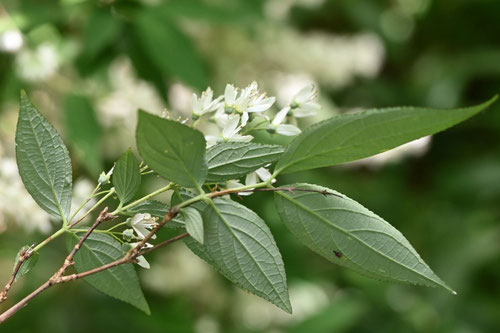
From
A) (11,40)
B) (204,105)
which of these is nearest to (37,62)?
(11,40)

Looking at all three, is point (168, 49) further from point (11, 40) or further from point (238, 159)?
point (238, 159)

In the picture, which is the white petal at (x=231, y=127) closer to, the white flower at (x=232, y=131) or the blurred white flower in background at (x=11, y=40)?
the white flower at (x=232, y=131)

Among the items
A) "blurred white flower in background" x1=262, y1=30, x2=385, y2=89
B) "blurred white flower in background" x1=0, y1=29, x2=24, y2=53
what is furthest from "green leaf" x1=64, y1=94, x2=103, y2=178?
"blurred white flower in background" x1=262, y1=30, x2=385, y2=89

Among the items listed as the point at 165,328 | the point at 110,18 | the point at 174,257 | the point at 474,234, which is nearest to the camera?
the point at 110,18

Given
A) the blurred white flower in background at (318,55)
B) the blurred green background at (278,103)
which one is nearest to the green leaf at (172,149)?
the blurred green background at (278,103)

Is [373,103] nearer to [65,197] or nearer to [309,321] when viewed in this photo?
[309,321]

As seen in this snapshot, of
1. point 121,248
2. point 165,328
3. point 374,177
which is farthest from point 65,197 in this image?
point 374,177
